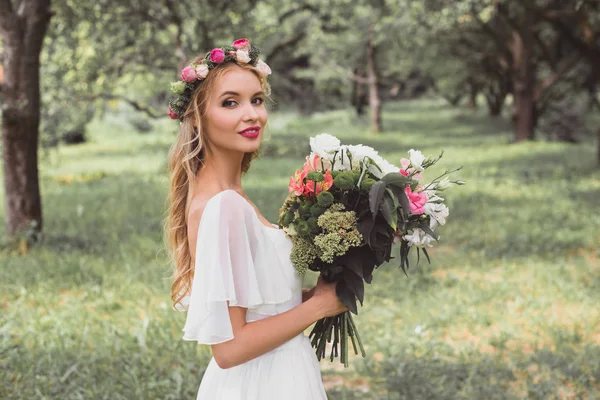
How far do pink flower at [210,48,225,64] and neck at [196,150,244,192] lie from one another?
337 millimetres

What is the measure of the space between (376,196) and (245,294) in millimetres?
564

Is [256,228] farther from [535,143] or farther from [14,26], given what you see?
[535,143]

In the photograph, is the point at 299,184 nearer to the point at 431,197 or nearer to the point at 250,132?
the point at 250,132

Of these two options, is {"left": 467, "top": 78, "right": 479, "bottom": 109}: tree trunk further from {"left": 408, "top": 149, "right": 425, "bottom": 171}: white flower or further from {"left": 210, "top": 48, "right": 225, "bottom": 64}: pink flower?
{"left": 210, "top": 48, "right": 225, "bottom": 64}: pink flower

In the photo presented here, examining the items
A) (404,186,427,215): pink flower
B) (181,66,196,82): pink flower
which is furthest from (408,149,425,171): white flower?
(181,66,196,82): pink flower

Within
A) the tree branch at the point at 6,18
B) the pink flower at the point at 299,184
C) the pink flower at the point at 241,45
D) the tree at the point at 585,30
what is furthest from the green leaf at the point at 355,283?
the tree at the point at 585,30

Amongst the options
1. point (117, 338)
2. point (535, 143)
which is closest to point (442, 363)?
point (117, 338)

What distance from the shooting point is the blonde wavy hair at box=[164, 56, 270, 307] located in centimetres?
254

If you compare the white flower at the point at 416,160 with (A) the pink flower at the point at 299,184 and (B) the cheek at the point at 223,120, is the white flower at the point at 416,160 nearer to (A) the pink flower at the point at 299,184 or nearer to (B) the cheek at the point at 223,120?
(A) the pink flower at the point at 299,184

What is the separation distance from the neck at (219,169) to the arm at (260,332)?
49 cm

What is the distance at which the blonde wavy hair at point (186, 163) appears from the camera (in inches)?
99.8

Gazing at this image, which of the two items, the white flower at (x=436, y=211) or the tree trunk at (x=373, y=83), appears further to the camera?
the tree trunk at (x=373, y=83)

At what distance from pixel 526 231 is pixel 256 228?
28.0 ft

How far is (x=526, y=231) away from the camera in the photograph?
10188 millimetres
